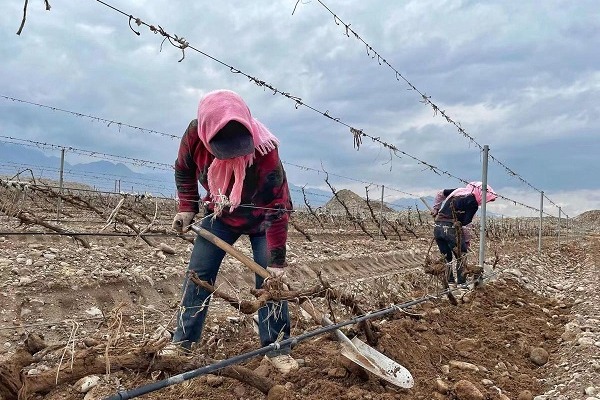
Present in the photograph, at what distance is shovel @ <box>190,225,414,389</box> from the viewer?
2.78 m

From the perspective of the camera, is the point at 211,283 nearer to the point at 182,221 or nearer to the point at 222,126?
the point at 182,221

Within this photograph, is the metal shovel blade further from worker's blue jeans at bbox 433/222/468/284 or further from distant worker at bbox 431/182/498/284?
distant worker at bbox 431/182/498/284

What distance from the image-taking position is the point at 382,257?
10.7m

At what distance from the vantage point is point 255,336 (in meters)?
3.98

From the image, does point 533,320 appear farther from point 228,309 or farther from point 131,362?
point 131,362

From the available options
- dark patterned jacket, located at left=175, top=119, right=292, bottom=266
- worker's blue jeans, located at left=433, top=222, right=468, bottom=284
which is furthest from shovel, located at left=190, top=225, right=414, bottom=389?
worker's blue jeans, located at left=433, top=222, right=468, bottom=284

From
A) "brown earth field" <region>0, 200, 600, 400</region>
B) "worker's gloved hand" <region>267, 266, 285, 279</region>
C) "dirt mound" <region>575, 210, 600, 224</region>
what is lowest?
"brown earth field" <region>0, 200, 600, 400</region>

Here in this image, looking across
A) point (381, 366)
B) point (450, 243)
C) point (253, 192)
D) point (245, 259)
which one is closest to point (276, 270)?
point (245, 259)

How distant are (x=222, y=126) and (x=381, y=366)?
156 cm

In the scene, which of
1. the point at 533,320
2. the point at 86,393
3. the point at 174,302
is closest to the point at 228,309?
the point at 174,302

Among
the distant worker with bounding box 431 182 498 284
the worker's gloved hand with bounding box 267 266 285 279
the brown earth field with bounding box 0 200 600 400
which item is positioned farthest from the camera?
the distant worker with bounding box 431 182 498 284

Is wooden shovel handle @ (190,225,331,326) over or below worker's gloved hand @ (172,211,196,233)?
below

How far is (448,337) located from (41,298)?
3.53m

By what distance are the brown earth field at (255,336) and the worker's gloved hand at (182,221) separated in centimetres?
56
